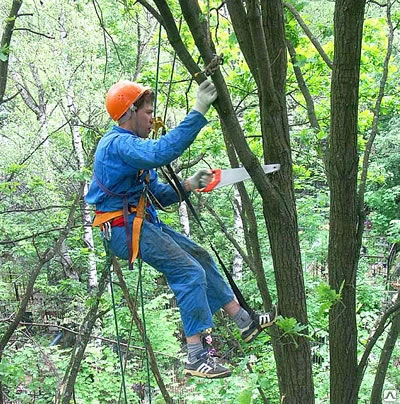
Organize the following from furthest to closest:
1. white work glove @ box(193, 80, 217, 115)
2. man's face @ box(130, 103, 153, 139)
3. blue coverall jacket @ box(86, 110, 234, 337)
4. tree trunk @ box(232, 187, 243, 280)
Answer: tree trunk @ box(232, 187, 243, 280), man's face @ box(130, 103, 153, 139), blue coverall jacket @ box(86, 110, 234, 337), white work glove @ box(193, 80, 217, 115)

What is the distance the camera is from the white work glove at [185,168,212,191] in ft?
8.14

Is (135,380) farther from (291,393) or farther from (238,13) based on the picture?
(238,13)

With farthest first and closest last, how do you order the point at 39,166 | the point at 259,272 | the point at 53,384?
1. the point at 39,166
2. the point at 53,384
3. the point at 259,272

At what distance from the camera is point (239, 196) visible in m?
7.00

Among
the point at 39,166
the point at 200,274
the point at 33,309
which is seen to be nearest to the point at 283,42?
the point at 200,274

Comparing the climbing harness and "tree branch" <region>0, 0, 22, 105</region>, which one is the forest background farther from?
the climbing harness

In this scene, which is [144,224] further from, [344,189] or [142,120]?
[344,189]

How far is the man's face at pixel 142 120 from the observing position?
2443mm

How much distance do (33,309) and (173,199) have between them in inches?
397

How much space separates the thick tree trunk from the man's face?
931mm

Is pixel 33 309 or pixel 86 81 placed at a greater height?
pixel 86 81

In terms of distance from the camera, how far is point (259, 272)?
310 centimetres

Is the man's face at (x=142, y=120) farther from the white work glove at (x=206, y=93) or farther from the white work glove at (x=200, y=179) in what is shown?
the white work glove at (x=206, y=93)

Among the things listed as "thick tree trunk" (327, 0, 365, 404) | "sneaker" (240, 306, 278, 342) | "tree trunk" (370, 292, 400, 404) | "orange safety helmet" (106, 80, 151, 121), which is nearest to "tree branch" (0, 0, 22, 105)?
"orange safety helmet" (106, 80, 151, 121)
